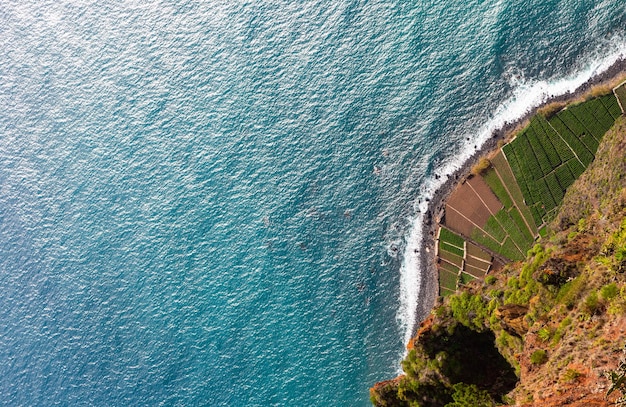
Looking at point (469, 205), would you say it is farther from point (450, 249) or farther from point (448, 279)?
point (448, 279)

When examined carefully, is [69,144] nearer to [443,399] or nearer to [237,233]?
[237,233]

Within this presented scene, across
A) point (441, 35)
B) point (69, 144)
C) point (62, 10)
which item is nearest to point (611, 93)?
point (441, 35)

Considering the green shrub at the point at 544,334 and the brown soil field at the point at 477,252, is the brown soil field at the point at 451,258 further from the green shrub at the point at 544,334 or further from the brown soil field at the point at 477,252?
Result: the green shrub at the point at 544,334

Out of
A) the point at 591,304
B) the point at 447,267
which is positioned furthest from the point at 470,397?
the point at 447,267

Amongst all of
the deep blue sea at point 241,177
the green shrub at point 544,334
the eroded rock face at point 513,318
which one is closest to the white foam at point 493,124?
the deep blue sea at point 241,177

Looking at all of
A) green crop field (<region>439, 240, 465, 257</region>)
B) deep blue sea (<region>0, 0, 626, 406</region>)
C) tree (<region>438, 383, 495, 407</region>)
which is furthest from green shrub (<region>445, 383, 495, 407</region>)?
green crop field (<region>439, 240, 465, 257</region>)

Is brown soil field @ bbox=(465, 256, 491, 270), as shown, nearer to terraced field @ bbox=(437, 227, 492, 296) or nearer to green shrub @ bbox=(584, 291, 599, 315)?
terraced field @ bbox=(437, 227, 492, 296)
